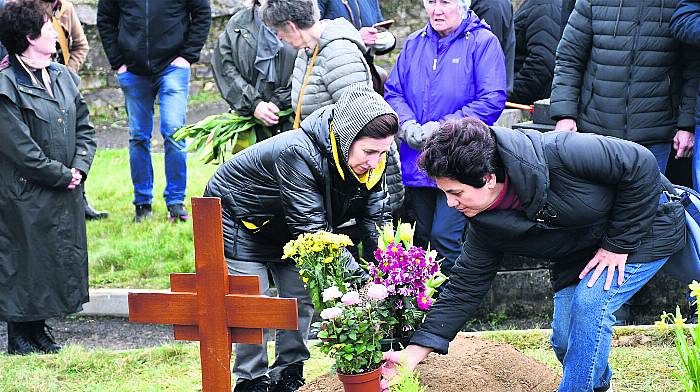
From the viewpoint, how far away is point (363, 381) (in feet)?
13.0

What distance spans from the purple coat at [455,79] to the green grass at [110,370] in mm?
1546

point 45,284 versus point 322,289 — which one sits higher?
point 322,289

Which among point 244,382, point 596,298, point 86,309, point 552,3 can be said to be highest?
point 552,3

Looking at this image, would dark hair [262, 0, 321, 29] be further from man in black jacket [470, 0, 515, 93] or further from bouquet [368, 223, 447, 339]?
man in black jacket [470, 0, 515, 93]

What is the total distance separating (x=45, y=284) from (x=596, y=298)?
3.37 meters

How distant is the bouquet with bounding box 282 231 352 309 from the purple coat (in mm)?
1970

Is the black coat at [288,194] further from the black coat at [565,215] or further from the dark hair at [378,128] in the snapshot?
the black coat at [565,215]

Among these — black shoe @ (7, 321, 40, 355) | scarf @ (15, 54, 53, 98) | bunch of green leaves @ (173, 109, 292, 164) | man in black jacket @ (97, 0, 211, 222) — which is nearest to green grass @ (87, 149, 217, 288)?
man in black jacket @ (97, 0, 211, 222)

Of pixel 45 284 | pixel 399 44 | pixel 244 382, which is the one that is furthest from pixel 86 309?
pixel 399 44

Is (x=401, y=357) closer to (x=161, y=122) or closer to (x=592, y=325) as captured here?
(x=592, y=325)

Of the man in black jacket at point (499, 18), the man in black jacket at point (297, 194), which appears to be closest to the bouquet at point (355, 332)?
the man in black jacket at point (297, 194)

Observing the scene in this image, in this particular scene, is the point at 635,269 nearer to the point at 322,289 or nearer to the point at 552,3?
the point at 322,289

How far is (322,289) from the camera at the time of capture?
401 centimetres

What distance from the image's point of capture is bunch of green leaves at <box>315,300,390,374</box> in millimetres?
3941
